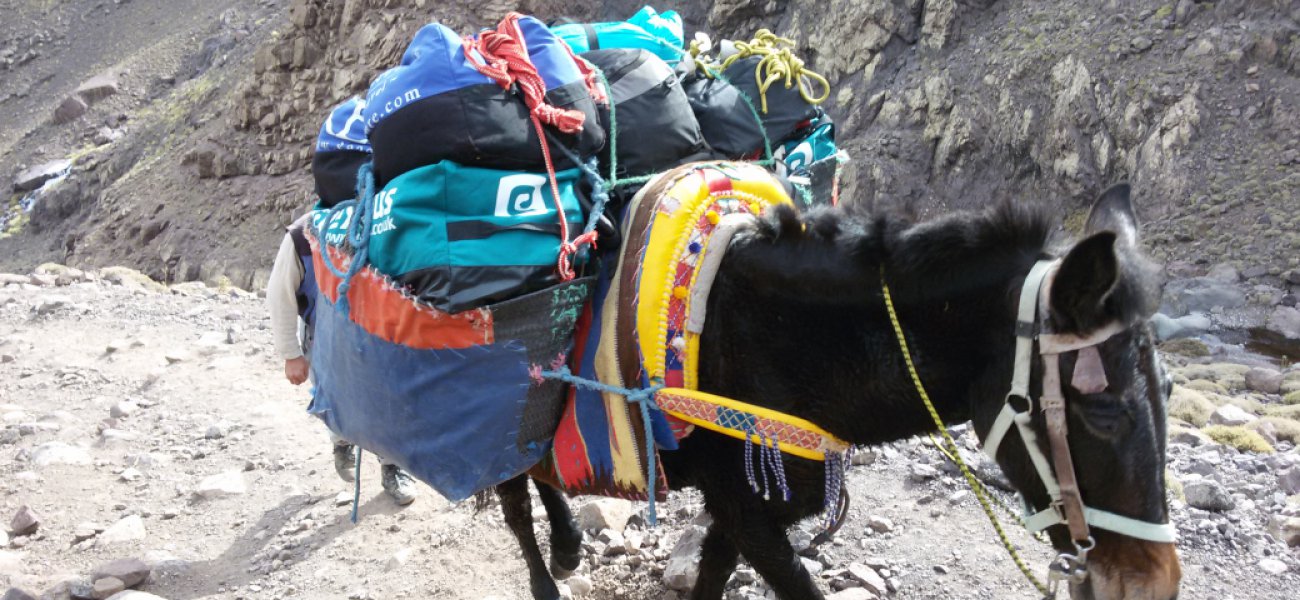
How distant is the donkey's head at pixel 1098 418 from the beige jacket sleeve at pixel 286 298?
2519 millimetres

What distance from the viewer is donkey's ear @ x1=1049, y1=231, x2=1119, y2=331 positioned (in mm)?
1578

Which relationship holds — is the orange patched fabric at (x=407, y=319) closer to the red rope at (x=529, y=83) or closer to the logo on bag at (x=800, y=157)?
the red rope at (x=529, y=83)

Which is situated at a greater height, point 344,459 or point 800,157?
point 800,157

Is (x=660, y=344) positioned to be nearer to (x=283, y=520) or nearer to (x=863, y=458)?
(x=863, y=458)

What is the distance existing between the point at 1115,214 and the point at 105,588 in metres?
3.75

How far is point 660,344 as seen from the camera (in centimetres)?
219

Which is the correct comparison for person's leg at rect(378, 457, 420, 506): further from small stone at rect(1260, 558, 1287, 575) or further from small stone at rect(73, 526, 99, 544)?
small stone at rect(1260, 558, 1287, 575)

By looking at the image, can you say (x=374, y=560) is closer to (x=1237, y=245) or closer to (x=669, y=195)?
(x=669, y=195)

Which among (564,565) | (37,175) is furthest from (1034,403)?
(37,175)

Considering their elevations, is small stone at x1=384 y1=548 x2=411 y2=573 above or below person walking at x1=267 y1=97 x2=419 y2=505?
below

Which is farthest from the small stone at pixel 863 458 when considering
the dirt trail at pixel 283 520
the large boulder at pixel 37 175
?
the large boulder at pixel 37 175

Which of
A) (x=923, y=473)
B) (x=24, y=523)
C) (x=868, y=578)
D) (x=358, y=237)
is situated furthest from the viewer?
(x=24, y=523)

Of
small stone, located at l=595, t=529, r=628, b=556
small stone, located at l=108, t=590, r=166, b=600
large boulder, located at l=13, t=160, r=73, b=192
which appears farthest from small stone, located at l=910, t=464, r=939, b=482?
large boulder, located at l=13, t=160, r=73, b=192

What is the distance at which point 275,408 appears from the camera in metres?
5.65
